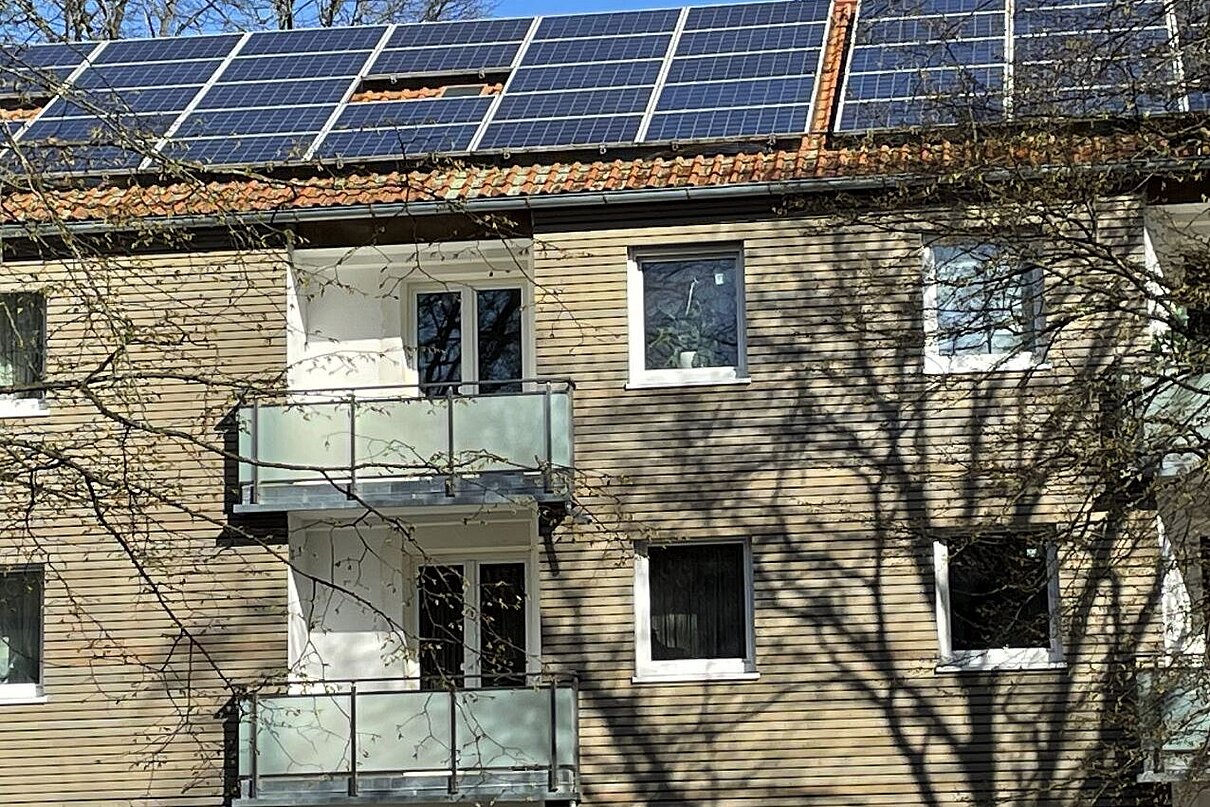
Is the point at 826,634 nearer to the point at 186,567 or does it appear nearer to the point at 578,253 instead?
the point at 578,253

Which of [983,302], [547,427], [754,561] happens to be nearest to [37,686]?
[547,427]

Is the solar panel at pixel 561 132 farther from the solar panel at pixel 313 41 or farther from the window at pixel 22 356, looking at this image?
the window at pixel 22 356

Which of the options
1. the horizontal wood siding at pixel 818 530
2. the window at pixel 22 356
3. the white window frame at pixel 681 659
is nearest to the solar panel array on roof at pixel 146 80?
the window at pixel 22 356

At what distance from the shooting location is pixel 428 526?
22531mm

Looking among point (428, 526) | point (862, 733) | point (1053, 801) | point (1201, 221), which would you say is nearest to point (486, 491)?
point (428, 526)

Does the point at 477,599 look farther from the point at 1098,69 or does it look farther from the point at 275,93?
the point at 1098,69

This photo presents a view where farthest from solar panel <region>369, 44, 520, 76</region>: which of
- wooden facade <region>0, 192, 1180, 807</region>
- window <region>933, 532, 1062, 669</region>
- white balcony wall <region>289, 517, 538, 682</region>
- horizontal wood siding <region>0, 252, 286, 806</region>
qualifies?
window <region>933, 532, 1062, 669</region>

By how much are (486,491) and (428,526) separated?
212 cm

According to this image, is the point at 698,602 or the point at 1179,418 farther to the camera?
the point at 698,602

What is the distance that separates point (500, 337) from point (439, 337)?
67 centimetres

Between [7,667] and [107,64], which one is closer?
[7,667]

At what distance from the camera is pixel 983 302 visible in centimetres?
1769

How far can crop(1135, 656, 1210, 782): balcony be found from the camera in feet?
53.6

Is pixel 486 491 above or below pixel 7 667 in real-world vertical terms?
above
